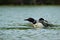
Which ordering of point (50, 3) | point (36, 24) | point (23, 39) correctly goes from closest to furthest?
point (23, 39), point (36, 24), point (50, 3)

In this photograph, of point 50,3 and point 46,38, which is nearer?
point 46,38

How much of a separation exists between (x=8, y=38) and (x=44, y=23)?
4.82 metres

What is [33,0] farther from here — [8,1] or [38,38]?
[38,38]

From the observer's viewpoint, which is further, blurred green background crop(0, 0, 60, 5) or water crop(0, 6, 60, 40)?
blurred green background crop(0, 0, 60, 5)

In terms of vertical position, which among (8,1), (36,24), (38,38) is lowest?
(8,1)

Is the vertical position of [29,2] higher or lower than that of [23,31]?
lower

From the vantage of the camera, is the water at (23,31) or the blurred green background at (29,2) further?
the blurred green background at (29,2)

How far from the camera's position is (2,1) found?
50750 mm

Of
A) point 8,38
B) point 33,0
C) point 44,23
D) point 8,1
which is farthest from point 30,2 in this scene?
point 8,38

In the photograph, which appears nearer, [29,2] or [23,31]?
[23,31]

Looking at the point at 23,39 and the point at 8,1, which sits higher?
the point at 23,39

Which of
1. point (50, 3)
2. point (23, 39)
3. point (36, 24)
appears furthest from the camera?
point (50, 3)

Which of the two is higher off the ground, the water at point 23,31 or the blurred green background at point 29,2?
the water at point 23,31

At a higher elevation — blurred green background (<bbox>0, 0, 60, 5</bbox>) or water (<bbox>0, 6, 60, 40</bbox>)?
water (<bbox>0, 6, 60, 40</bbox>)
